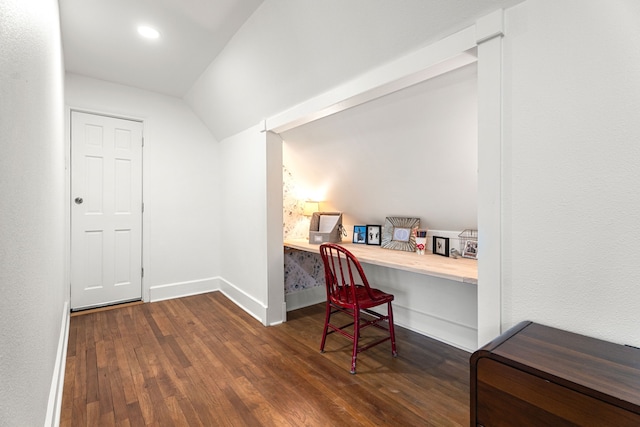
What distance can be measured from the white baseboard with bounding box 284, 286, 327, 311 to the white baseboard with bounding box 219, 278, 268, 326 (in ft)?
1.15

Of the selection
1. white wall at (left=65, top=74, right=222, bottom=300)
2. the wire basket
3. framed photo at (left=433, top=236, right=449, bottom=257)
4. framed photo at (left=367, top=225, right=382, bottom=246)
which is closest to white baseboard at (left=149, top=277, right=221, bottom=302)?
white wall at (left=65, top=74, right=222, bottom=300)

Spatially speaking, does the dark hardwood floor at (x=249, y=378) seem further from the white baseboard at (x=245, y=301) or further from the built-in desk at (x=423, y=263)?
the built-in desk at (x=423, y=263)

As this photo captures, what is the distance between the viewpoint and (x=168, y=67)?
2969mm

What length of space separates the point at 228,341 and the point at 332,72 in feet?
7.28

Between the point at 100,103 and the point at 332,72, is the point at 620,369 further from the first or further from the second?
the point at 100,103

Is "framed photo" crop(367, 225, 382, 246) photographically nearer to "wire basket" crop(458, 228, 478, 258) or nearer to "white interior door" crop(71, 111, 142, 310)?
"wire basket" crop(458, 228, 478, 258)

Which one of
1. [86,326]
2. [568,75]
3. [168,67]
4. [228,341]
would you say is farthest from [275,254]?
[568,75]

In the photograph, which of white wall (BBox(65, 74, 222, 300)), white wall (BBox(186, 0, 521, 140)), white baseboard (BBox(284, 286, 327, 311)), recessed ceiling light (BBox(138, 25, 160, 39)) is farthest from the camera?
white wall (BBox(65, 74, 222, 300))

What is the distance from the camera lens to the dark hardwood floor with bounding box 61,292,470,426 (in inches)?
66.0

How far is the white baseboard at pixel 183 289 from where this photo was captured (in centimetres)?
362

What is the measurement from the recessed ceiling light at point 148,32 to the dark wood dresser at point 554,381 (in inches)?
114

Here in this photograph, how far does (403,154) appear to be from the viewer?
240 cm

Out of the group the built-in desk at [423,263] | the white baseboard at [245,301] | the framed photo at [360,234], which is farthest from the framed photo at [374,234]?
the white baseboard at [245,301]

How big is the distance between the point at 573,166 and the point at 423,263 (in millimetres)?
1199
